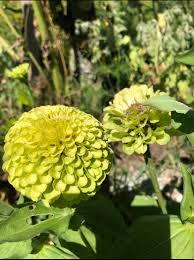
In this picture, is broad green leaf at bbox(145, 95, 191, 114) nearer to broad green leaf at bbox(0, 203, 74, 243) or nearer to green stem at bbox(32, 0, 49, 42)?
broad green leaf at bbox(0, 203, 74, 243)

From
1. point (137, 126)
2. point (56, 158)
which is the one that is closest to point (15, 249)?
point (56, 158)

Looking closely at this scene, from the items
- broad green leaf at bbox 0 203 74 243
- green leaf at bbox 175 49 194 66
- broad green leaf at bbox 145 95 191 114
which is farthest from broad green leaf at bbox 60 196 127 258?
green leaf at bbox 175 49 194 66

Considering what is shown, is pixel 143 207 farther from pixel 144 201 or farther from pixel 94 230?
pixel 94 230

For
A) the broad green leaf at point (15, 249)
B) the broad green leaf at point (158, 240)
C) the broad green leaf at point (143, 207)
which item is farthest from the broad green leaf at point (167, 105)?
the broad green leaf at point (143, 207)

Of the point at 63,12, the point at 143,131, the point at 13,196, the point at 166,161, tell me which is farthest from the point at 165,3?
the point at 143,131

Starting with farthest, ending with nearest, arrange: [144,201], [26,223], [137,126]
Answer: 1. [144,201]
2. [137,126]
3. [26,223]

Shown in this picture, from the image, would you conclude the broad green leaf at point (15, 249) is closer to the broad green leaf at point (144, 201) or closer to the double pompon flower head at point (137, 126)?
the double pompon flower head at point (137, 126)

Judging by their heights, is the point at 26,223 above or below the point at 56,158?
below
